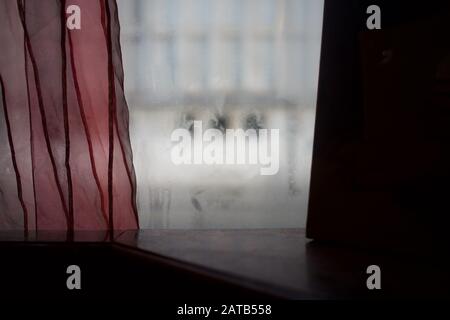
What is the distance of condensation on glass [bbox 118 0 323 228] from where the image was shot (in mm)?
1144

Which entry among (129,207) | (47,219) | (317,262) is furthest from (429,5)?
(47,219)

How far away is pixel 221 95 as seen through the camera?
115 cm

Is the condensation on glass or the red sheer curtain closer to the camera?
the red sheer curtain

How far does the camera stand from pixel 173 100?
115 cm

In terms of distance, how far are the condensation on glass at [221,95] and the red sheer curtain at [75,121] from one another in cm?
15

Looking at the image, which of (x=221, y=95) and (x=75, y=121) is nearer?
(x=75, y=121)

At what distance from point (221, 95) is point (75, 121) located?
41cm

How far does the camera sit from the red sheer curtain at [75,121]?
38.4 inches

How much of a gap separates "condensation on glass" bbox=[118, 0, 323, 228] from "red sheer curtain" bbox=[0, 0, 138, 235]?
151 millimetres

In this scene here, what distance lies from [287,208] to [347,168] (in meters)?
0.50

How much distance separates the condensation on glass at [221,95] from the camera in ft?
3.75

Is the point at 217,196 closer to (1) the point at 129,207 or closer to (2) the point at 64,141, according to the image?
(1) the point at 129,207

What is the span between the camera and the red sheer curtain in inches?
38.4

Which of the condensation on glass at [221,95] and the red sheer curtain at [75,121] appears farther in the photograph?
the condensation on glass at [221,95]
